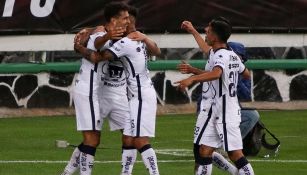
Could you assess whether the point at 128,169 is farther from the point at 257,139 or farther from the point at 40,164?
the point at 257,139

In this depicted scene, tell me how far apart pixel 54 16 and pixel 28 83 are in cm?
166

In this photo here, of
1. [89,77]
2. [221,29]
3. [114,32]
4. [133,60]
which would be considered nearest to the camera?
[221,29]

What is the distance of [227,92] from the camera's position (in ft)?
41.2

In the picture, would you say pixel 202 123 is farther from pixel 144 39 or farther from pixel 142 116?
pixel 144 39

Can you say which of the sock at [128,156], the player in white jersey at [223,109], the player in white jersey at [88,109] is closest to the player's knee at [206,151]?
the player in white jersey at [223,109]

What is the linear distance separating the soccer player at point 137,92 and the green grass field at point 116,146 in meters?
1.48

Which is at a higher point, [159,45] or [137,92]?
[159,45]

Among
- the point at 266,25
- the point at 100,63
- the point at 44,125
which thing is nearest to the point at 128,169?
the point at 100,63

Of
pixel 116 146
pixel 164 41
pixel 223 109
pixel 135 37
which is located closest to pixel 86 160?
pixel 135 37

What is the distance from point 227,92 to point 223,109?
194 mm

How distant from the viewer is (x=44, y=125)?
821 inches

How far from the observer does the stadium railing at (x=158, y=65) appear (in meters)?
22.3

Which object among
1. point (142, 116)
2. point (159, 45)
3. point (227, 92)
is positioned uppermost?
point (159, 45)

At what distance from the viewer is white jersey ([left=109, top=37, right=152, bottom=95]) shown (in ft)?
42.7
